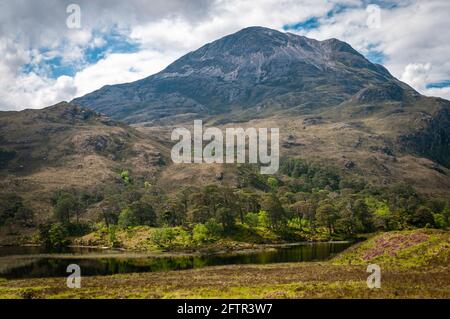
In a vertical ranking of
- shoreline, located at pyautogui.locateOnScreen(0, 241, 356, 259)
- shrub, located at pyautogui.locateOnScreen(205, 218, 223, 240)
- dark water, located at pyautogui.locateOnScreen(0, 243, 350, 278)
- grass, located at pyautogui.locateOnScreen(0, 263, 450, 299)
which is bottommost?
shoreline, located at pyautogui.locateOnScreen(0, 241, 356, 259)

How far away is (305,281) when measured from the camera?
63.4 metres

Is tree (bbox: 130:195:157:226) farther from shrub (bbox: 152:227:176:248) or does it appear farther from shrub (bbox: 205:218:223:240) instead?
shrub (bbox: 205:218:223:240)

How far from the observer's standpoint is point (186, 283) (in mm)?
67812

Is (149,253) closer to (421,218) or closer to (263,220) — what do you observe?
(263,220)

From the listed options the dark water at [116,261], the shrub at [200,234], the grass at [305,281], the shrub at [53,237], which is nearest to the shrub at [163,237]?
the shrub at [200,234]

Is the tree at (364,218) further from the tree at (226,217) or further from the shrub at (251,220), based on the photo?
the tree at (226,217)

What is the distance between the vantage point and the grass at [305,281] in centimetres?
5384

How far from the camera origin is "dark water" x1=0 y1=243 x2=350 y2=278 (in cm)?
9425

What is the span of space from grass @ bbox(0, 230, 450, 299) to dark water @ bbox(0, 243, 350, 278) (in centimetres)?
1376

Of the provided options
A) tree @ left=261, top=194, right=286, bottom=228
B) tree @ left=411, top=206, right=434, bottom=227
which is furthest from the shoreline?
tree @ left=411, top=206, right=434, bottom=227

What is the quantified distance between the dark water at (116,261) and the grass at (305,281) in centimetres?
1376

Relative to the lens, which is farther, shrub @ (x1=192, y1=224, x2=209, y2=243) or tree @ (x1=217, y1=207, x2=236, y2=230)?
tree @ (x1=217, y1=207, x2=236, y2=230)

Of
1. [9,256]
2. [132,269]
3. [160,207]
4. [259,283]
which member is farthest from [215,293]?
[160,207]

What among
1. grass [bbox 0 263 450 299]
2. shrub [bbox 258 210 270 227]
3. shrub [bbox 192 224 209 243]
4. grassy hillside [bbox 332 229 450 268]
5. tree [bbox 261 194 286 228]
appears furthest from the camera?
shrub [bbox 258 210 270 227]
